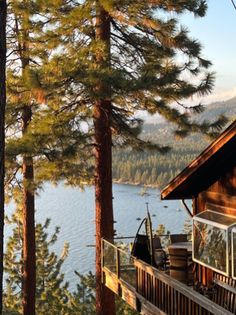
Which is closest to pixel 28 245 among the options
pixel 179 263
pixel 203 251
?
pixel 179 263

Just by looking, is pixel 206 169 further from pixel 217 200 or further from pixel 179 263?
pixel 179 263

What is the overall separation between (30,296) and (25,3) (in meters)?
10.0

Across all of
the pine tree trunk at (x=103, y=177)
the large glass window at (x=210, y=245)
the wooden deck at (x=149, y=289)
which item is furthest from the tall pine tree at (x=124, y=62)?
the large glass window at (x=210, y=245)

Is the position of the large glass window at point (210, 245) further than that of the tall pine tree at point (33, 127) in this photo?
No

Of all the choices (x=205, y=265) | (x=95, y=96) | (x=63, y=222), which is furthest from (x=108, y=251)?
(x=63, y=222)

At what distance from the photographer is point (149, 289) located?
10742 mm

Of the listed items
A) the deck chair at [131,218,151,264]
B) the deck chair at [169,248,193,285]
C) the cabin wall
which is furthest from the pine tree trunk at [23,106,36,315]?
the deck chair at [169,248,193,285]

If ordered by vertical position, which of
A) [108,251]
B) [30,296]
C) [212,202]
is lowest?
[30,296]

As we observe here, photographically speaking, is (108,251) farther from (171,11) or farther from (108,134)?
(171,11)

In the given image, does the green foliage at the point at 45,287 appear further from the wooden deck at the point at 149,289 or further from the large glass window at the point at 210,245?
the large glass window at the point at 210,245

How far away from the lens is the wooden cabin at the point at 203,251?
371 inches

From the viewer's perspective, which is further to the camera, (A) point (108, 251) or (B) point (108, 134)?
(B) point (108, 134)

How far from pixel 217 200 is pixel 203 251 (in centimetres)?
116

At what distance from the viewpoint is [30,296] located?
60.0ft
